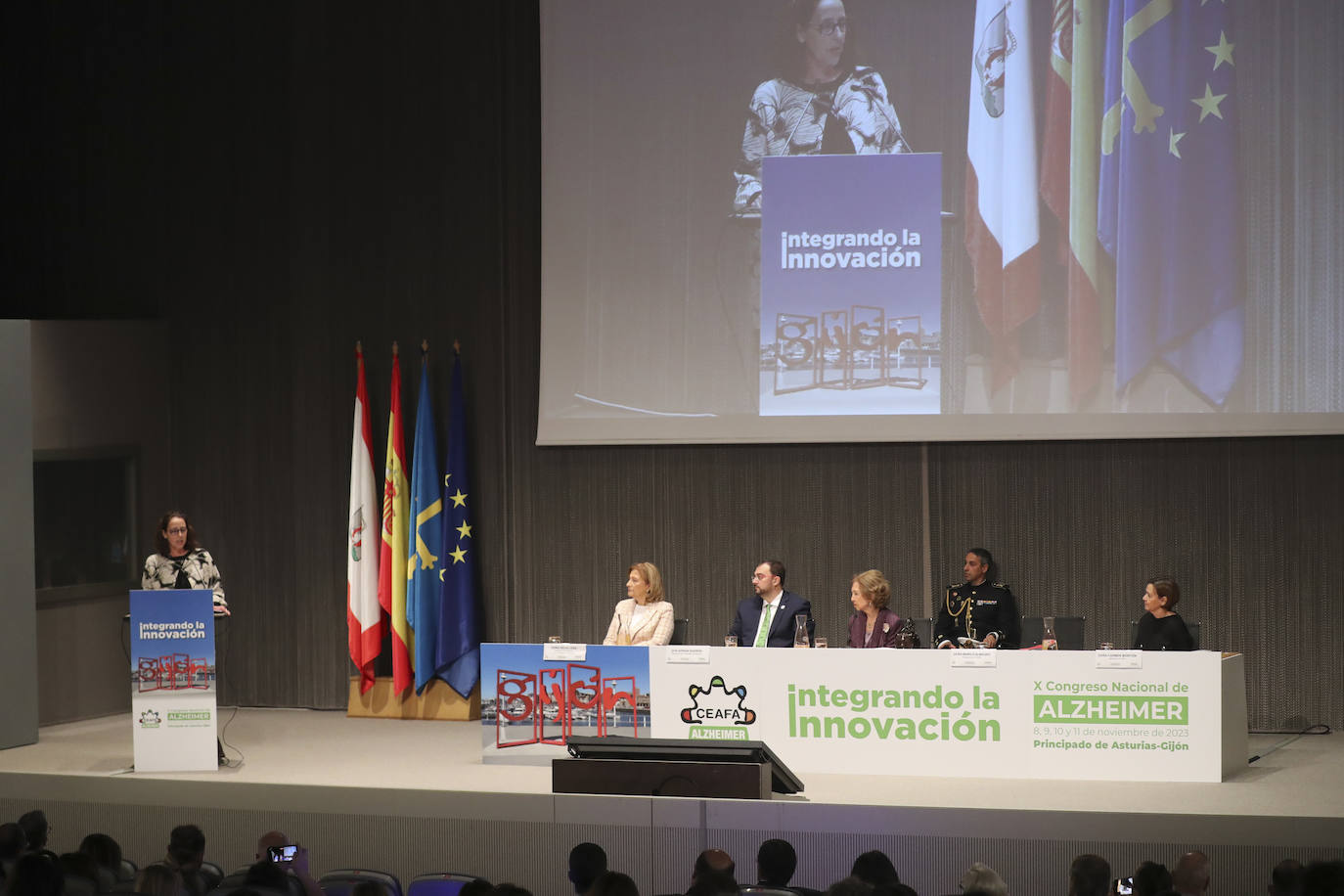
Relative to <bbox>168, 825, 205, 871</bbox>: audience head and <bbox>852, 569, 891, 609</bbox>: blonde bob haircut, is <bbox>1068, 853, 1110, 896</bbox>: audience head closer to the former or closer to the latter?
<bbox>168, 825, 205, 871</bbox>: audience head

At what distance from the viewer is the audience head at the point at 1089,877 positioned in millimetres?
3764

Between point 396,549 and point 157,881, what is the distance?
507 centimetres

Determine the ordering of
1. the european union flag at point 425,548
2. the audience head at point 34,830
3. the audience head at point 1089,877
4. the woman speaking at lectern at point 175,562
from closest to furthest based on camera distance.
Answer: the audience head at point 1089,877 < the audience head at point 34,830 < the woman speaking at lectern at point 175,562 < the european union flag at point 425,548

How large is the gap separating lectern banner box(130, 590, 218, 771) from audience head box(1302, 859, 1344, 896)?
4850 millimetres

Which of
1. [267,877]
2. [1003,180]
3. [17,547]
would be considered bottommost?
[267,877]

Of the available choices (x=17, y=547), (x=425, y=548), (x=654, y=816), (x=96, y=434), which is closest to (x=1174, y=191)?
(x=654, y=816)

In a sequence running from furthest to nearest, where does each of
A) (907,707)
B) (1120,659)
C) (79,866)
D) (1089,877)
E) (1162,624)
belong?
(1162,624) → (907,707) → (1120,659) → (79,866) → (1089,877)

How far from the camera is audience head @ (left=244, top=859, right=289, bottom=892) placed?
→ 3670 millimetres

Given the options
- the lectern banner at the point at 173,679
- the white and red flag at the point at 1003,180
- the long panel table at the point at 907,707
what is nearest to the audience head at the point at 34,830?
the lectern banner at the point at 173,679

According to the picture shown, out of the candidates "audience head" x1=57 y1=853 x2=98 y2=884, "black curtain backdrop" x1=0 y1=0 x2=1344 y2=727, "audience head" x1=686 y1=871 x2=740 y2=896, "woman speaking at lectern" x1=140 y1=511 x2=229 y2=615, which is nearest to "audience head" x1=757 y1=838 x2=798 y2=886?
"audience head" x1=686 y1=871 x2=740 y2=896

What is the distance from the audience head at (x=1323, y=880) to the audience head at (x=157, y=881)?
276cm

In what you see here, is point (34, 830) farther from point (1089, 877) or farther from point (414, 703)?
point (414, 703)

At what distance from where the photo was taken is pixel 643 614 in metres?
7.42

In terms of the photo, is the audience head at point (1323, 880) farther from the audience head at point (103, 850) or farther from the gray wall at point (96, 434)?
the gray wall at point (96, 434)
